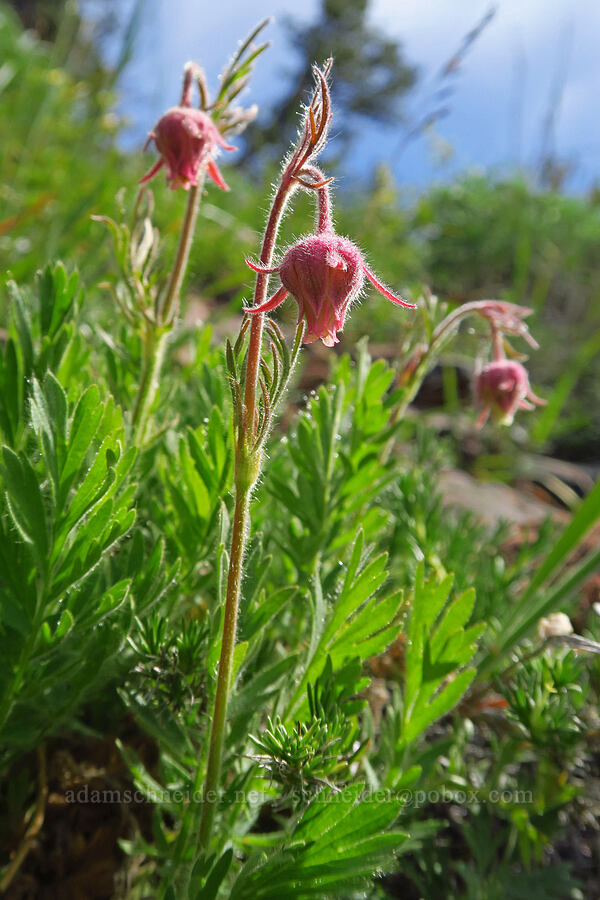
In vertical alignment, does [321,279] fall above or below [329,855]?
above

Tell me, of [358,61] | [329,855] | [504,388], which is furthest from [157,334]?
[358,61]

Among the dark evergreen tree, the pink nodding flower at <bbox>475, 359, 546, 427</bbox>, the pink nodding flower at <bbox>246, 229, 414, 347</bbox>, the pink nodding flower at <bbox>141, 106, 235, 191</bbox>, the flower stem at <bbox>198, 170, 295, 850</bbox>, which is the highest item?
the dark evergreen tree

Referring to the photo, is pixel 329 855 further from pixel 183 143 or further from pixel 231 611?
pixel 183 143

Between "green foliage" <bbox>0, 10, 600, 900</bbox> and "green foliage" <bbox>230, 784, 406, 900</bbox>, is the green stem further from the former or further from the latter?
"green foliage" <bbox>230, 784, 406, 900</bbox>

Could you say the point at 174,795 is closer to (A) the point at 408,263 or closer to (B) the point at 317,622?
(B) the point at 317,622

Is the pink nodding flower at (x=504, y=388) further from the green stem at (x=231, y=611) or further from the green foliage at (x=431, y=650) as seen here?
the green stem at (x=231, y=611)

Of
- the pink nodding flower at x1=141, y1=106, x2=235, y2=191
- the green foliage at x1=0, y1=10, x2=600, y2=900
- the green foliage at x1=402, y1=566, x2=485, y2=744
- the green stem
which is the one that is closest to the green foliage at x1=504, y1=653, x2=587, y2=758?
the green foliage at x1=0, y1=10, x2=600, y2=900
